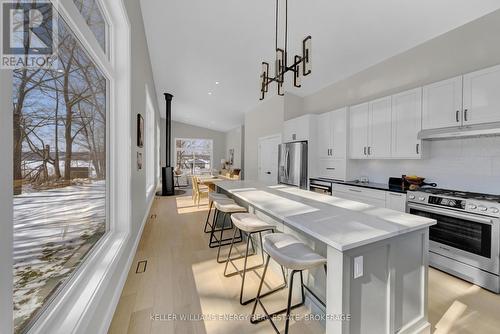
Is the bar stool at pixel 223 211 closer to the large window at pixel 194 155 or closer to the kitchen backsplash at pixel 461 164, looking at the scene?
the kitchen backsplash at pixel 461 164

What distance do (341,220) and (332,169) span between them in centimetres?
288

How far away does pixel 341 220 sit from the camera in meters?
1.40

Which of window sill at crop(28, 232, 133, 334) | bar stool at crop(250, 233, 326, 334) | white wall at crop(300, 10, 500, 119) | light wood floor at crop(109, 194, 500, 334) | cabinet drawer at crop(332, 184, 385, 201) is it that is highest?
white wall at crop(300, 10, 500, 119)

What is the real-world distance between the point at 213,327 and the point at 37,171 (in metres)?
1.55

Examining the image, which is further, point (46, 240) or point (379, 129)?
point (379, 129)

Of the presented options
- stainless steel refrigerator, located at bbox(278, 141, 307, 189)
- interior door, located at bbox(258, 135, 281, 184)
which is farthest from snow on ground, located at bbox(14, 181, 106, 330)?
interior door, located at bbox(258, 135, 281, 184)

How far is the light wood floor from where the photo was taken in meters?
1.56

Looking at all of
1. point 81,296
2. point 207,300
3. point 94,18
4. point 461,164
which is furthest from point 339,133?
point 81,296

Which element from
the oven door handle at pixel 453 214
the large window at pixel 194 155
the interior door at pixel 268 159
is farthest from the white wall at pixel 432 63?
the large window at pixel 194 155

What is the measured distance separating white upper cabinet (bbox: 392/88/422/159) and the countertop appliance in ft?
3.84

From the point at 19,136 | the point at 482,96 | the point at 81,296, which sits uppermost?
the point at 482,96

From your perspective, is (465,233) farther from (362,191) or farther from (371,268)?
(371,268)

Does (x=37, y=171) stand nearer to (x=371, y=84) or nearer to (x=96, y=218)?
(x=96, y=218)

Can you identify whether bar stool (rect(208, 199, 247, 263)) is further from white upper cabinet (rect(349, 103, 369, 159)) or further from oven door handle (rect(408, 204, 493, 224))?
white upper cabinet (rect(349, 103, 369, 159))
